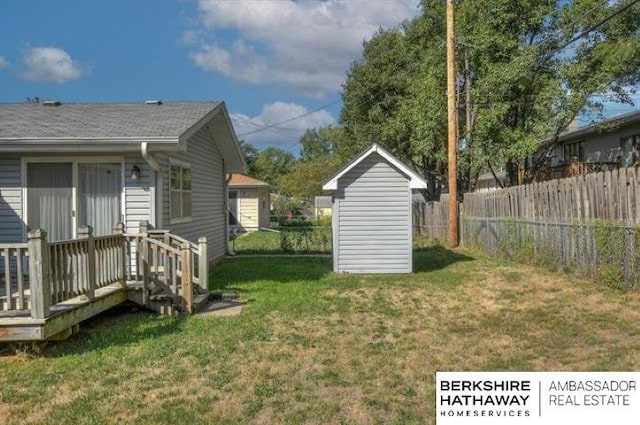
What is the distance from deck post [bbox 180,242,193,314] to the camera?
757 centimetres

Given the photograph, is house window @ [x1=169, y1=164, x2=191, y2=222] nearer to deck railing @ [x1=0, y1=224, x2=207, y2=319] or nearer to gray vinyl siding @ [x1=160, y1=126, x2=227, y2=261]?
gray vinyl siding @ [x1=160, y1=126, x2=227, y2=261]

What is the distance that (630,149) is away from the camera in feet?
63.9

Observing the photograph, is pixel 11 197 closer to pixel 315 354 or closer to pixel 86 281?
pixel 86 281

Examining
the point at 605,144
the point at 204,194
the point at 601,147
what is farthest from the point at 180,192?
the point at 601,147

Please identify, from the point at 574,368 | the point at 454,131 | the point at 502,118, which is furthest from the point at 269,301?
the point at 502,118

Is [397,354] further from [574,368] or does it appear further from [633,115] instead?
[633,115]

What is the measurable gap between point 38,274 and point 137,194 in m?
3.84

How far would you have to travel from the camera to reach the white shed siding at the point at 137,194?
9195 millimetres

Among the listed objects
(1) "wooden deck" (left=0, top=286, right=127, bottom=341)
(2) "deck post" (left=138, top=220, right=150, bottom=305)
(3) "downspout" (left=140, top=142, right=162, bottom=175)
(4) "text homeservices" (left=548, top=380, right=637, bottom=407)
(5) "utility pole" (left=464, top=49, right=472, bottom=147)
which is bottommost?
(4) "text homeservices" (left=548, top=380, right=637, bottom=407)

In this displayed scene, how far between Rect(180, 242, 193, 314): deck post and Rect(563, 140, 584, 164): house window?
19.9 meters

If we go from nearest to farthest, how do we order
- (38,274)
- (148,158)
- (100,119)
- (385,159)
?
(38,274)
(148,158)
(100,119)
(385,159)

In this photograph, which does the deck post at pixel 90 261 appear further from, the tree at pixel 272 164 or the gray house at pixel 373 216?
the tree at pixel 272 164

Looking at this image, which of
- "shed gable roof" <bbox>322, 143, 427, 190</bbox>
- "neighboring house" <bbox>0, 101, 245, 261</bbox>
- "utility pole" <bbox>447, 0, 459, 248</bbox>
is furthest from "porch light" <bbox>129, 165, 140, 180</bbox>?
"utility pole" <bbox>447, 0, 459, 248</bbox>

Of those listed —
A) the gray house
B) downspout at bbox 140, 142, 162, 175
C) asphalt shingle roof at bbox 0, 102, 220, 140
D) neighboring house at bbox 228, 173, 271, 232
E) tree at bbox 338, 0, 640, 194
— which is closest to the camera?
downspout at bbox 140, 142, 162, 175
